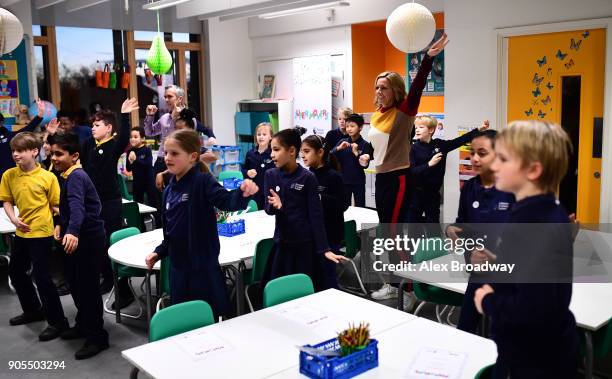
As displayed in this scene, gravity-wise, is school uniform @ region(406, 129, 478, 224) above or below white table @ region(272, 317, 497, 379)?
above

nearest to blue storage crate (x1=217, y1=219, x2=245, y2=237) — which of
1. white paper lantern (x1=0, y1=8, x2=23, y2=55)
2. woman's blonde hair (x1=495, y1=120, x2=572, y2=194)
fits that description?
white paper lantern (x1=0, y1=8, x2=23, y2=55)

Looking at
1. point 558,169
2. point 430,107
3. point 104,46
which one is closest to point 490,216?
point 558,169

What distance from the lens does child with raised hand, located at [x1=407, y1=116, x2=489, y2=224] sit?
5.46 metres

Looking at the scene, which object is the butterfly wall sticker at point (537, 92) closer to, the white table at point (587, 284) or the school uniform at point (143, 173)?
the white table at point (587, 284)

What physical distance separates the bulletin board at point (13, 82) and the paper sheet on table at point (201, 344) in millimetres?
6969

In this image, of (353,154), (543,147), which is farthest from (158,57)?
(543,147)

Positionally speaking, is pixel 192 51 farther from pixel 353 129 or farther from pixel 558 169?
pixel 558 169

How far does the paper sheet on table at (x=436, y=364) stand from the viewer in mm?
2234

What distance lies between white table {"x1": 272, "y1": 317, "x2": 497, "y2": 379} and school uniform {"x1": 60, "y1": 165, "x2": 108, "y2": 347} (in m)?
2.21

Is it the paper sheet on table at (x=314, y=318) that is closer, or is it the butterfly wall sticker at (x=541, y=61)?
the paper sheet on table at (x=314, y=318)

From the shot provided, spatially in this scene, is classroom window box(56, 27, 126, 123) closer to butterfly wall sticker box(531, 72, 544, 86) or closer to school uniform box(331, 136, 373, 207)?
school uniform box(331, 136, 373, 207)

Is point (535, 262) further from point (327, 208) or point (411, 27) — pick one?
point (411, 27)

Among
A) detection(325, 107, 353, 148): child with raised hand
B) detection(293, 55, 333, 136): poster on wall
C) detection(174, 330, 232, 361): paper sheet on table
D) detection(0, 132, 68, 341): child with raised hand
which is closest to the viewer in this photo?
detection(174, 330, 232, 361): paper sheet on table

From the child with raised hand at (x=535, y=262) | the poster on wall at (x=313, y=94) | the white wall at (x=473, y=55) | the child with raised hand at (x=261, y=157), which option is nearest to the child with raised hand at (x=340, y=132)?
the child with raised hand at (x=261, y=157)
